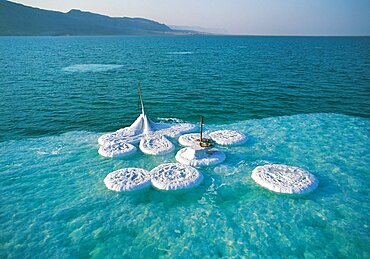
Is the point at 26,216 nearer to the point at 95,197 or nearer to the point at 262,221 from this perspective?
the point at 95,197

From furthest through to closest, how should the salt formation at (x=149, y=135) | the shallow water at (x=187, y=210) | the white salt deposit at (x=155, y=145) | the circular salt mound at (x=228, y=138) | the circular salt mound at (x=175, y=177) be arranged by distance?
1. the circular salt mound at (x=228, y=138)
2. the salt formation at (x=149, y=135)
3. the white salt deposit at (x=155, y=145)
4. the circular salt mound at (x=175, y=177)
5. the shallow water at (x=187, y=210)

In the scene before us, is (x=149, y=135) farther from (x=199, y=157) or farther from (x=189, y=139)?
(x=199, y=157)

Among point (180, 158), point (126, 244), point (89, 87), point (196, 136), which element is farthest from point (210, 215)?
point (89, 87)

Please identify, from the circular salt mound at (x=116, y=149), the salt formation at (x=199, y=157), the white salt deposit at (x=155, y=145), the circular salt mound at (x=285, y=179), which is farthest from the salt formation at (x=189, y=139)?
the circular salt mound at (x=285, y=179)

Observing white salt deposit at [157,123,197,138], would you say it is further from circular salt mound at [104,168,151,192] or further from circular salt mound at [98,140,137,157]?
circular salt mound at [104,168,151,192]

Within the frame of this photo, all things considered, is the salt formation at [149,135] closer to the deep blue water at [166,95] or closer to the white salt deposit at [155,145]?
the white salt deposit at [155,145]

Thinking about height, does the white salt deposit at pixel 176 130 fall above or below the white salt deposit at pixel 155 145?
below
